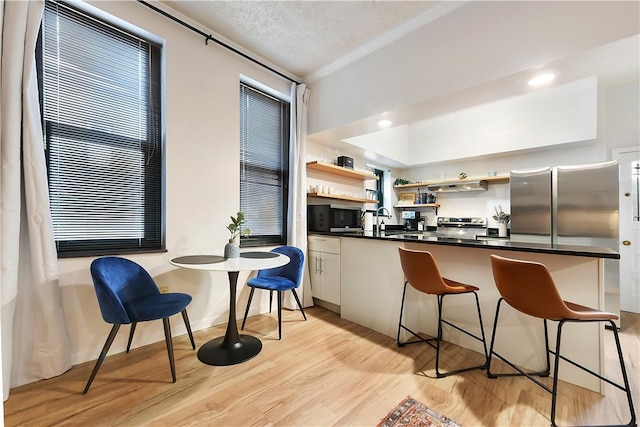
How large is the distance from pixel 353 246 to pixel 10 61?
294 centimetres

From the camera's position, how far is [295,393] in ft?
6.26

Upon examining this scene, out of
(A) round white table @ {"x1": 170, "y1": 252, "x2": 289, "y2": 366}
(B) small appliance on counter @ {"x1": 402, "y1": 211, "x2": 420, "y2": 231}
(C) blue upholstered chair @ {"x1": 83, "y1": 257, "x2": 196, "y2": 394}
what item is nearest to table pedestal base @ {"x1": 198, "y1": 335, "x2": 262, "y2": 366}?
(A) round white table @ {"x1": 170, "y1": 252, "x2": 289, "y2": 366}

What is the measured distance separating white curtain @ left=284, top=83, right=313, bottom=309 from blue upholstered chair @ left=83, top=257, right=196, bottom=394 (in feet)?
4.71

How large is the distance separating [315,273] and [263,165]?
1.46 metres

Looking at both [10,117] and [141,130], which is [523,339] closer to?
[141,130]

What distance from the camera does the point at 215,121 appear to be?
9.58 ft

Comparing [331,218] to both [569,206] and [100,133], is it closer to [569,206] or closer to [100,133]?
[100,133]

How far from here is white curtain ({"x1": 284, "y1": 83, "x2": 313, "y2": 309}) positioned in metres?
3.48

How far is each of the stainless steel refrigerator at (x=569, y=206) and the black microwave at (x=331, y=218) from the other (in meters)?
2.09

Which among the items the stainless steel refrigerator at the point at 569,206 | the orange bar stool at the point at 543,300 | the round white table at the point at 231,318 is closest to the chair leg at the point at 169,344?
the round white table at the point at 231,318

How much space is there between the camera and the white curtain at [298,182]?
348 cm

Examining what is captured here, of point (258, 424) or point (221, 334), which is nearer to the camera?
point (258, 424)

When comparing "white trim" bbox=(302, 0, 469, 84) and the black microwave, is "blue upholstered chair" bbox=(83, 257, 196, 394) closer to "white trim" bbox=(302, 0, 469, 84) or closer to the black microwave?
the black microwave

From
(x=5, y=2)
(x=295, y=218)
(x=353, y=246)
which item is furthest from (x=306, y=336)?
(x=5, y=2)
